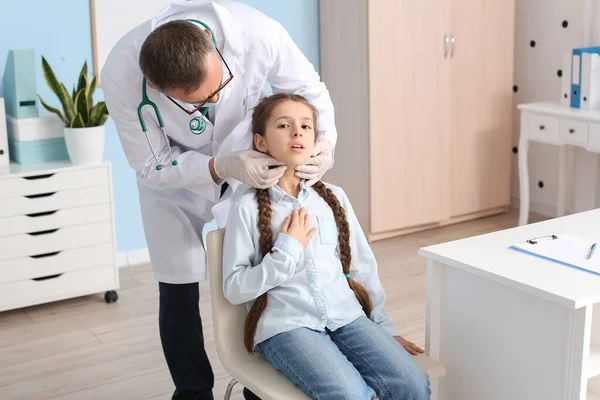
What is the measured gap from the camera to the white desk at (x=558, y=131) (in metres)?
3.98

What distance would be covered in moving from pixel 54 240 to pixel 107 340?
0.52 m

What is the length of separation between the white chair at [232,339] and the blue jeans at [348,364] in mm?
34

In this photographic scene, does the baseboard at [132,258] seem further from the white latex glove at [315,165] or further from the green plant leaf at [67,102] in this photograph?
the white latex glove at [315,165]

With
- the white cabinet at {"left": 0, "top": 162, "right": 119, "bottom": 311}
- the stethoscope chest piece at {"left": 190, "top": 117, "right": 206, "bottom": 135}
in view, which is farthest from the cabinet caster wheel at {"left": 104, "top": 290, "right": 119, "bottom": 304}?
the stethoscope chest piece at {"left": 190, "top": 117, "right": 206, "bottom": 135}

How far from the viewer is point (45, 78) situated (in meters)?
3.50

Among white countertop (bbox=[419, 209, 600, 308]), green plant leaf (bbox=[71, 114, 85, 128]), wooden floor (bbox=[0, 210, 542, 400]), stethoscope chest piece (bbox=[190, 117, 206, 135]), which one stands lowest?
wooden floor (bbox=[0, 210, 542, 400])

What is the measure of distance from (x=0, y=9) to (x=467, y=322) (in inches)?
97.6

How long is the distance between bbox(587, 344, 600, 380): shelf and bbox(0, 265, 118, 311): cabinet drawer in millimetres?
2173

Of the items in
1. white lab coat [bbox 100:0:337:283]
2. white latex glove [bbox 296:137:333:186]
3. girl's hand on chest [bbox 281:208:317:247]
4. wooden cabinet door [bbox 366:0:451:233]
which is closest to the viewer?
girl's hand on chest [bbox 281:208:317:247]

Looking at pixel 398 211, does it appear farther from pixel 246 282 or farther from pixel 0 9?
pixel 246 282

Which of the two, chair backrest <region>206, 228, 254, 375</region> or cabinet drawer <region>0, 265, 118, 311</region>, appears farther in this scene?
cabinet drawer <region>0, 265, 118, 311</region>

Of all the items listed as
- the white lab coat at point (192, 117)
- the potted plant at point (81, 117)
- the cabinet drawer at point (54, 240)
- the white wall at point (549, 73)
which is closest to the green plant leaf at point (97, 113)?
the potted plant at point (81, 117)

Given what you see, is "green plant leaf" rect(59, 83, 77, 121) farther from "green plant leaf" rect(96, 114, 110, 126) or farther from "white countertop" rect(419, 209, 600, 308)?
"white countertop" rect(419, 209, 600, 308)

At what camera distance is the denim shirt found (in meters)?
1.95
